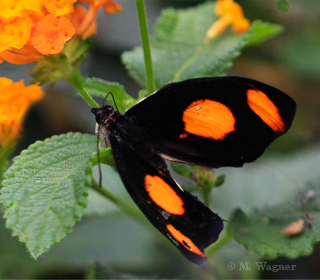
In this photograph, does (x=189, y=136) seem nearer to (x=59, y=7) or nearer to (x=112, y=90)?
(x=112, y=90)

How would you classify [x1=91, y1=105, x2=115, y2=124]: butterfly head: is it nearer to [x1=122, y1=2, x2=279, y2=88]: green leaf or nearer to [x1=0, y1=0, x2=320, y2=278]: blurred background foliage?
[x1=122, y1=2, x2=279, y2=88]: green leaf

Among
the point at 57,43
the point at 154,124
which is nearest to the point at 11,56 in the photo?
the point at 57,43

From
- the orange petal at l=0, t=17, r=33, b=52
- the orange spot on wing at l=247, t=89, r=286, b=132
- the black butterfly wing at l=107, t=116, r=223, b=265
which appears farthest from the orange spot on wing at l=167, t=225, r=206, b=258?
the orange petal at l=0, t=17, r=33, b=52

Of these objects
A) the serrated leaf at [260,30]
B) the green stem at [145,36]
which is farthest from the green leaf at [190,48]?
the green stem at [145,36]

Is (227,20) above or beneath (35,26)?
beneath

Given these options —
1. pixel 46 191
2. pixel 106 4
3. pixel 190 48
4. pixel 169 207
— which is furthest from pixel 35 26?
pixel 190 48

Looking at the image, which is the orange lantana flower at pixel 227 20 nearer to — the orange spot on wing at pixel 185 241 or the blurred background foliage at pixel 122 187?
the blurred background foliage at pixel 122 187

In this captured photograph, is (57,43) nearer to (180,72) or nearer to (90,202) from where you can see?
(180,72)
